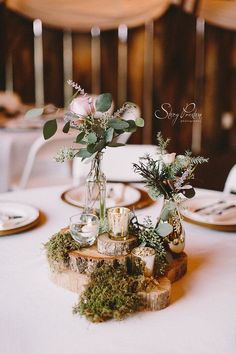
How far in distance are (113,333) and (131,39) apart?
4.65m

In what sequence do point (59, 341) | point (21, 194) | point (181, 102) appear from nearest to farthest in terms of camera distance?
point (59, 341) < point (21, 194) < point (181, 102)

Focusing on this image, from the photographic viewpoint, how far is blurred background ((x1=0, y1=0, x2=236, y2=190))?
4949mm

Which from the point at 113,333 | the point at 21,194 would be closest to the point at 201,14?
the point at 21,194

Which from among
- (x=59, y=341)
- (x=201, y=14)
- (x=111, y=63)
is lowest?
(x=59, y=341)

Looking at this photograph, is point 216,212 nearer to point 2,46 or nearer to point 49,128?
point 49,128

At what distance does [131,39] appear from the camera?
5.30 metres

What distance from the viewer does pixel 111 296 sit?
1.04 metres

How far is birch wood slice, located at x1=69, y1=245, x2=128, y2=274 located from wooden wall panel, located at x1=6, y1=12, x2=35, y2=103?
401 cm

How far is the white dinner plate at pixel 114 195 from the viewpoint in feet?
5.86

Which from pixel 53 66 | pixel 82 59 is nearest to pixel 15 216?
pixel 53 66

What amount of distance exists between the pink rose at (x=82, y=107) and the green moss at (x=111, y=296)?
39 cm

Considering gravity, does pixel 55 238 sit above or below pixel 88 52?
below

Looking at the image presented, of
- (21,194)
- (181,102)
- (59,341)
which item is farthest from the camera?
(181,102)

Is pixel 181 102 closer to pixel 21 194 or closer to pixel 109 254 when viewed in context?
pixel 21 194
